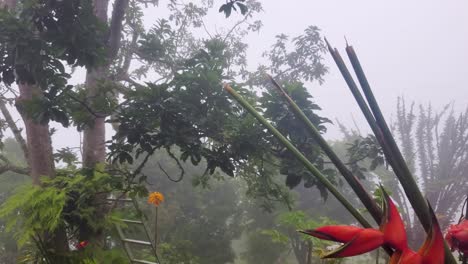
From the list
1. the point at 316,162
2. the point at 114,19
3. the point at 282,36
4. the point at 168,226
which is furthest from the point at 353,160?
the point at 168,226

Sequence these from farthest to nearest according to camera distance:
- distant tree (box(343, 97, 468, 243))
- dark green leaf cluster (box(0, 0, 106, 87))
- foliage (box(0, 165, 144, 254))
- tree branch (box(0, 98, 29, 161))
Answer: distant tree (box(343, 97, 468, 243)), tree branch (box(0, 98, 29, 161)), foliage (box(0, 165, 144, 254)), dark green leaf cluster (box(0, 0, 106, 87))

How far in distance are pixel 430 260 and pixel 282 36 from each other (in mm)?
9788

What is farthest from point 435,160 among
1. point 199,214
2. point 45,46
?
point 45,46

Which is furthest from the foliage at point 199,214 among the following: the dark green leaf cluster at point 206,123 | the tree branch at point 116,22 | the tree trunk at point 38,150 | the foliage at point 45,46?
the foliage at point 45,46

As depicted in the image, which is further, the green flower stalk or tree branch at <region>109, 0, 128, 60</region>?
tree branch at <region>109, 0, 128, 60</region>

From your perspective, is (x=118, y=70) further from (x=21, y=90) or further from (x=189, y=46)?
(x=189, y=46)

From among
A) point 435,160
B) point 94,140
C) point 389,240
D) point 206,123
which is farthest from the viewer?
point 435,160

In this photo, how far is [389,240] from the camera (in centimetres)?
47

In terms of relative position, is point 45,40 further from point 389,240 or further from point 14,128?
point 14,128

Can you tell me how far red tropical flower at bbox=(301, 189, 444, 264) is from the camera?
454 mm

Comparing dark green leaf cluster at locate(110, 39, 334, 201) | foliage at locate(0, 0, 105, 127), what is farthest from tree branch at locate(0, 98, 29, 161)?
dark green leaf cluster at locate(110, 39, 334, 201)

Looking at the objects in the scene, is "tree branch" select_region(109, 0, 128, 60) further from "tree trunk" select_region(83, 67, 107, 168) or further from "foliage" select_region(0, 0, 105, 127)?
"foliage" select_region(0, 0, 105, 127)

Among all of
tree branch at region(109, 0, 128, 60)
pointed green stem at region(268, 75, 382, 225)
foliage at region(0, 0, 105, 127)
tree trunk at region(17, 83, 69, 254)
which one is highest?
tree branch at region(109, 0, 128, 60)

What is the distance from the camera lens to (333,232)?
0.47m
